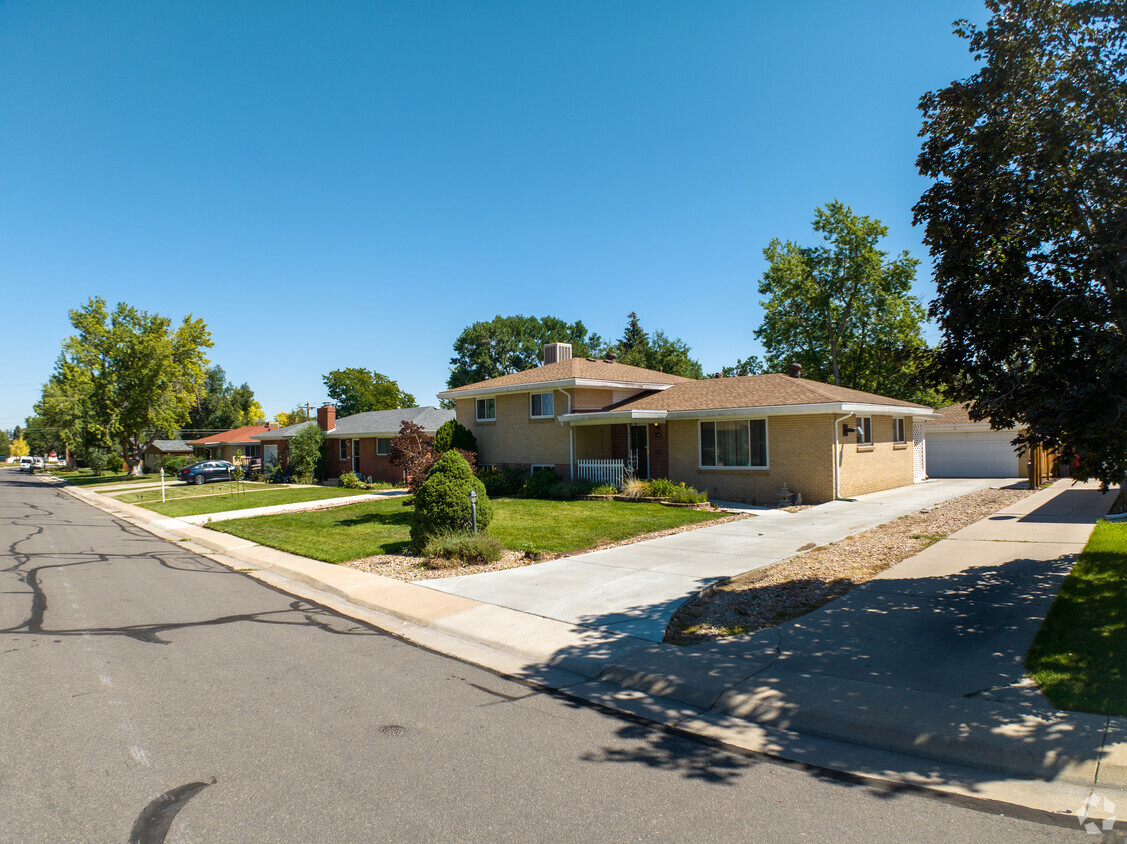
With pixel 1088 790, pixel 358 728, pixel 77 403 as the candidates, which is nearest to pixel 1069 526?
pixel 1088 790

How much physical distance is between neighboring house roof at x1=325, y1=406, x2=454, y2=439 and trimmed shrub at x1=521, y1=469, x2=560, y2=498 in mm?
10460

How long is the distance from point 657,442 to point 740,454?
3320 mm

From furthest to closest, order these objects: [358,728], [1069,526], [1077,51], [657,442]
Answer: [657,442] < [1069,526] < [1077,51] < [358,728]

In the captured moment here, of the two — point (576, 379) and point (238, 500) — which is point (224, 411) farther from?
point (576, 379)

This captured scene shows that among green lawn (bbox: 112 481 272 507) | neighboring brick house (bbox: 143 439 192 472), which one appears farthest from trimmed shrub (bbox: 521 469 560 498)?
neighboring brick house (bbox: 143 439 192 472)

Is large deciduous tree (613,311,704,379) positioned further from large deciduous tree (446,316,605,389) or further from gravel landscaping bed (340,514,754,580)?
gravel landscaping bed (340,514,754,580)

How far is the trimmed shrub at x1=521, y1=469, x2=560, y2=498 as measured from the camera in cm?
2120

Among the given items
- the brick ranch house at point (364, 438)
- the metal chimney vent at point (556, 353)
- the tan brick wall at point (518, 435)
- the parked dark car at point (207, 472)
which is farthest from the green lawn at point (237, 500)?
the parked dark car at point (207, 472)

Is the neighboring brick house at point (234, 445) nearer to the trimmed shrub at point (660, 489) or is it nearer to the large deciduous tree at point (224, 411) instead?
the large deciduous tree at point (224, 411)

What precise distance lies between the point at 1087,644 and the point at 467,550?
866 centimetres

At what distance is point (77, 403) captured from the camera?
5950 cm

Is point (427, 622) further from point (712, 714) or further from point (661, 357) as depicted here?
point (661, 357)

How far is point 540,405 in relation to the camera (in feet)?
81.0

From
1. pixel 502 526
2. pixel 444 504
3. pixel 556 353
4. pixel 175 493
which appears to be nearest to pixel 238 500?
pixel 175 493
